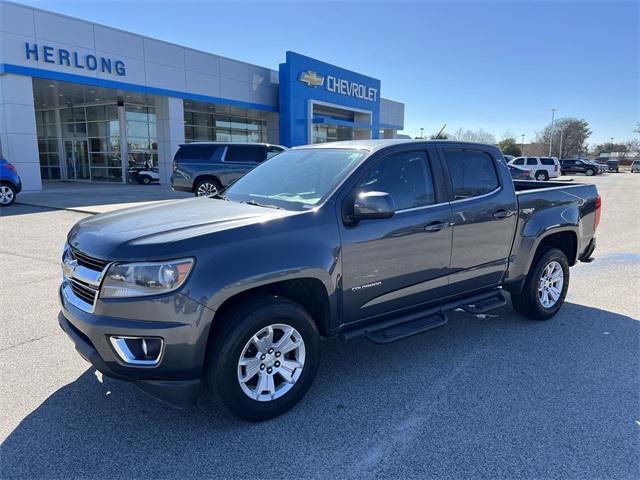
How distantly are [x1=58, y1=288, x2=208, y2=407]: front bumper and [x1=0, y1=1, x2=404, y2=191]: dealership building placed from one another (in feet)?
64.7

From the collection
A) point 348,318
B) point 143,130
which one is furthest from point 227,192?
point 143,130

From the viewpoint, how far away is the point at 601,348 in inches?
171

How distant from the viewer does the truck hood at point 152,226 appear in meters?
2.76

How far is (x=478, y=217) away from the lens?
4242 millimetres

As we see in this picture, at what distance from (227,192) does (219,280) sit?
1.71m

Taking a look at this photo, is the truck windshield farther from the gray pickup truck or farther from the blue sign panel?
the blue sign panel

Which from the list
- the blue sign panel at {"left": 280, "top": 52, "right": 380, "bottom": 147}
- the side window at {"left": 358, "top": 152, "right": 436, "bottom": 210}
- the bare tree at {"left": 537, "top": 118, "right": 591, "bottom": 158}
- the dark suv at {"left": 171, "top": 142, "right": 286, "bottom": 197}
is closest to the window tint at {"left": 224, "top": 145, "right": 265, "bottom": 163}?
the dark suv at {"left": 171, "top": 142, "right": 286, "bottom": 197}

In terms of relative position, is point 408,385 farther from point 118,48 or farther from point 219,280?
point 118,48

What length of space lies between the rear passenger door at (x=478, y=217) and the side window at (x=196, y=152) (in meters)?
12.0

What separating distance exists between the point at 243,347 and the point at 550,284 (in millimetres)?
3692

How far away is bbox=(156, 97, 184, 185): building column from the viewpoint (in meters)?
24.6

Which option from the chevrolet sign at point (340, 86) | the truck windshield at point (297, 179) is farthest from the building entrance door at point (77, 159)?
the truck windshield at point (297, 179)

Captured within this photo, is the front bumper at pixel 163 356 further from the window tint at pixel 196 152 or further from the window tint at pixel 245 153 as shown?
the window tint at pixel 196 152

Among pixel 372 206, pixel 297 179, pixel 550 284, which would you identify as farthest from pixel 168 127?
pixel 372 206
